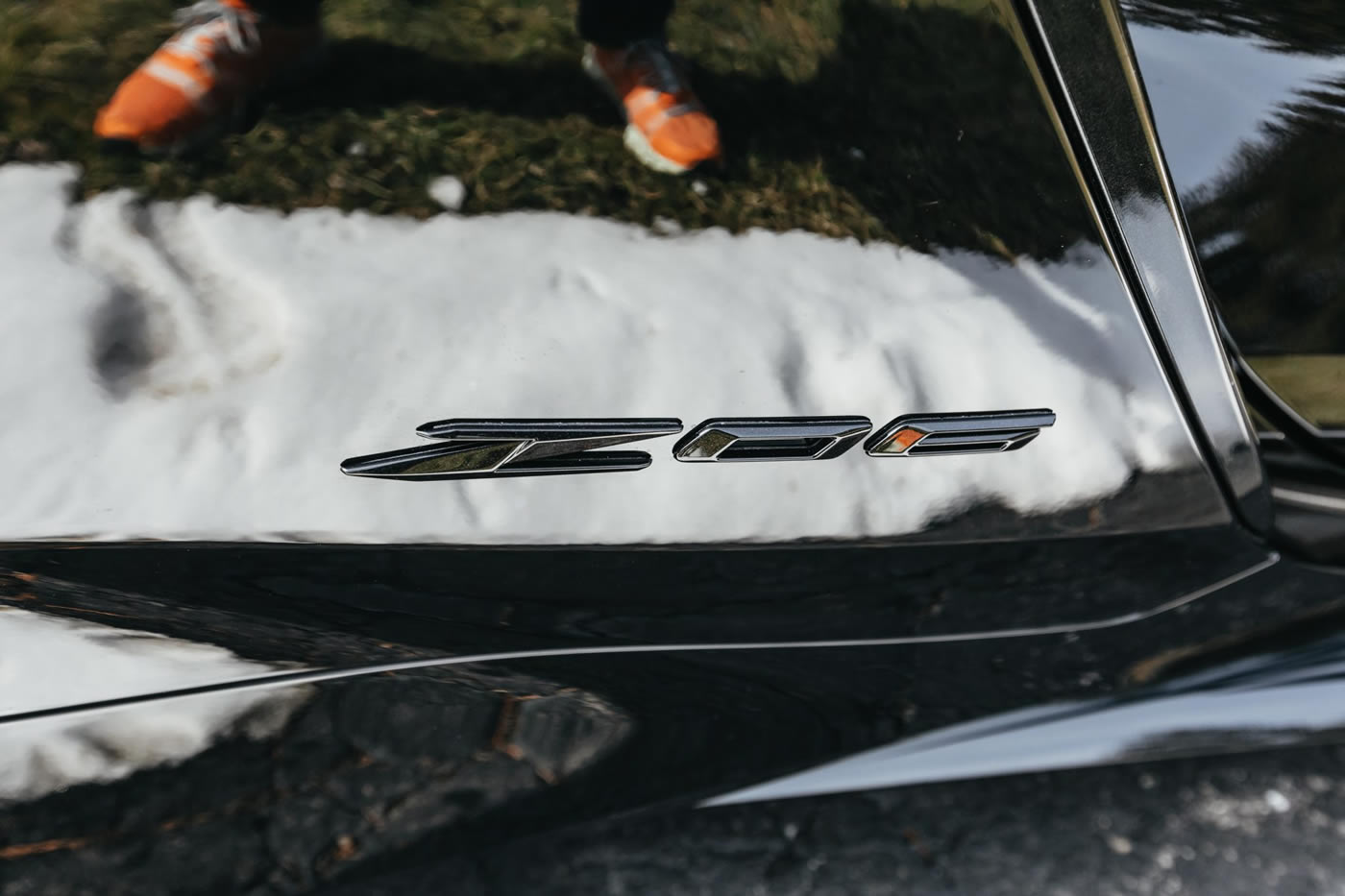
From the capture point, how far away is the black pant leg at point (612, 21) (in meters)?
0.78

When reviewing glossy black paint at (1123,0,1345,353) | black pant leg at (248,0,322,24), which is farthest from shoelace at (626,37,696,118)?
glossy black paint at (1123,0,1345,353)

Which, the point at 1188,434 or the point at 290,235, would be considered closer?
the point at 290,235

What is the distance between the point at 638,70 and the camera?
0.78m

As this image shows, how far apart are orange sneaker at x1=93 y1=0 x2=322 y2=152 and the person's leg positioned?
21 cm

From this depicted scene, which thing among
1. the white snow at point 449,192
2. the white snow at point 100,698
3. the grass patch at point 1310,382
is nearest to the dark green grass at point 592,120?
the white snow at point 449,192

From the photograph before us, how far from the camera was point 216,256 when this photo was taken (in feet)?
2.42

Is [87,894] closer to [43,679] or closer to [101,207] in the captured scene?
[43,679]

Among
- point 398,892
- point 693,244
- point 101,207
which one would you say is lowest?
point 398,892

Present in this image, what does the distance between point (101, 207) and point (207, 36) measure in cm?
15

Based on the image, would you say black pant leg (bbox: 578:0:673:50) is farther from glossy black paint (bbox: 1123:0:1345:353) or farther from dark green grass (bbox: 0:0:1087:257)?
glossy black paint (bbox: 1123:0:1345:353)

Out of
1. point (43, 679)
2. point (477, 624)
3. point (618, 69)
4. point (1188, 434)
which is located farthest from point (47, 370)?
point (1188, 434)

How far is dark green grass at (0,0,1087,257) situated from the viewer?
0.72 meters

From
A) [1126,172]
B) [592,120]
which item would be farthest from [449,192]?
[1126,172]

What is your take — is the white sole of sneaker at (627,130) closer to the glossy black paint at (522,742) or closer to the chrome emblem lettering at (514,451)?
the chrome emblem lettering at (514,451)
